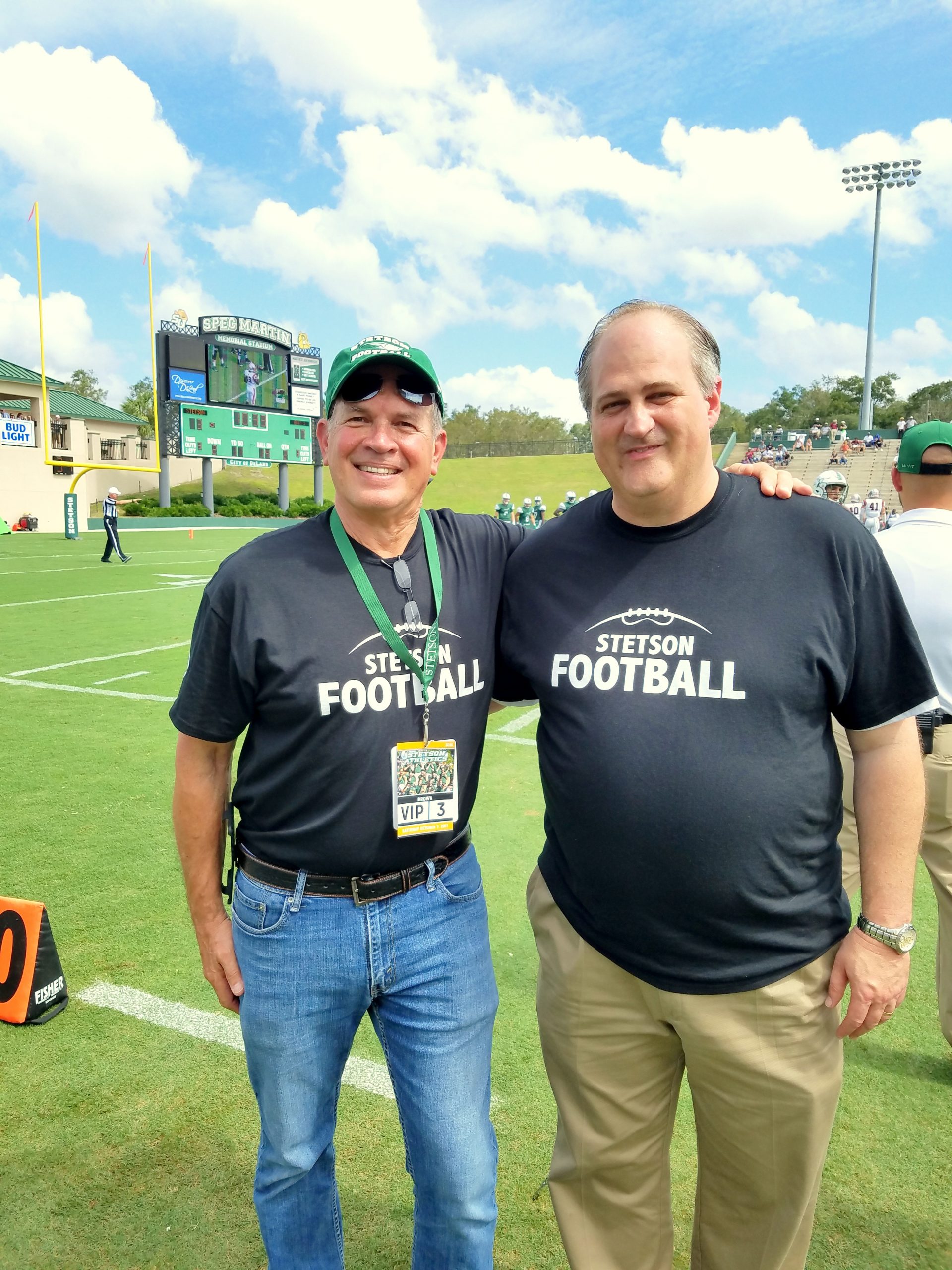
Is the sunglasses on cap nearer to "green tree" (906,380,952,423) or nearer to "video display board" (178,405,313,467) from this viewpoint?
"video display board" (178,405,313,467)

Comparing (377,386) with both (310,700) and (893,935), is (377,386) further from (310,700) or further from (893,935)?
(893,935)

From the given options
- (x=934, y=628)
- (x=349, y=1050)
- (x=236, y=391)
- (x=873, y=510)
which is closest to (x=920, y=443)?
(x=934, y=628)

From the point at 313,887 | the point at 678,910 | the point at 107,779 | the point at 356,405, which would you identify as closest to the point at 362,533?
the point at 356,405

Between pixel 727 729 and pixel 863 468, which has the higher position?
pixel 863 468

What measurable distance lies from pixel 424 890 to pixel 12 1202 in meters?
1.65

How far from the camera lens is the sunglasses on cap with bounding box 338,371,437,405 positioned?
193cm

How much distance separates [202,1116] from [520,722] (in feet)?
17.0

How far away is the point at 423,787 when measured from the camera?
1.88 metres

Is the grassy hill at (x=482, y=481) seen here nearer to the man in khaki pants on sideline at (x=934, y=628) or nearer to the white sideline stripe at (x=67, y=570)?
the white sideline stripe at (x=67, y=570)

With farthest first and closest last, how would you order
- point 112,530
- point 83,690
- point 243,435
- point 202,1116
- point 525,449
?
point 525,449
point 243,435
point 112,530
point 83,690
point 202,1116

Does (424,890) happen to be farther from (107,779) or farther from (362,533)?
(107,779)

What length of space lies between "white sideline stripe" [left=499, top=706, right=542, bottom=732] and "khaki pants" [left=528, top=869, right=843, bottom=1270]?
5.18m

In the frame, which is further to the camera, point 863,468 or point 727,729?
point 863,468

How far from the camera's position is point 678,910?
69.8 inches
